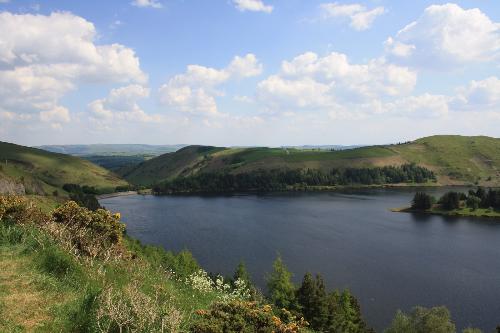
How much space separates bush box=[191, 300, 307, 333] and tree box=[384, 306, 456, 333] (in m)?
54.4

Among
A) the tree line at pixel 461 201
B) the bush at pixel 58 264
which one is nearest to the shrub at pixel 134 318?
the bush at pixel 58 264

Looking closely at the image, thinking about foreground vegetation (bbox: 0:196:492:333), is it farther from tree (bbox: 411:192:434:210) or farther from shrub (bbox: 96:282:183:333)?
tree (bbox: 411:192:434:210)

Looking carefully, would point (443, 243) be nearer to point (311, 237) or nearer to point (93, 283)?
point (311, 237)

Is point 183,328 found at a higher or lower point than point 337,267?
higher

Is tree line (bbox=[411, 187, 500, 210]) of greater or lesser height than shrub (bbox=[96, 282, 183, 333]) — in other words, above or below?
below

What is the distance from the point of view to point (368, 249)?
4688 inches

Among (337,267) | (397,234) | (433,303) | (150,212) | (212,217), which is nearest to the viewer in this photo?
(433,303)

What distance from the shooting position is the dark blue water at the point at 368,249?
8088 cm

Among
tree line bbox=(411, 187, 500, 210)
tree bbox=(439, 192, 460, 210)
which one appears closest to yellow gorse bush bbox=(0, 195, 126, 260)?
tree line bbox=(411, 187, 500, 210)

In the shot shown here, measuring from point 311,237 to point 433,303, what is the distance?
57.9 m

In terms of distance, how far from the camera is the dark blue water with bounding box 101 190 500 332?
80.9m

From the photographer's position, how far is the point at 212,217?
177 meters

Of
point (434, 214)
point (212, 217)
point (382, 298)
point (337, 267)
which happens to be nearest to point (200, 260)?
point (337, 267)

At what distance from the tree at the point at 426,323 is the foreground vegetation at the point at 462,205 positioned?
14109 centimetres
